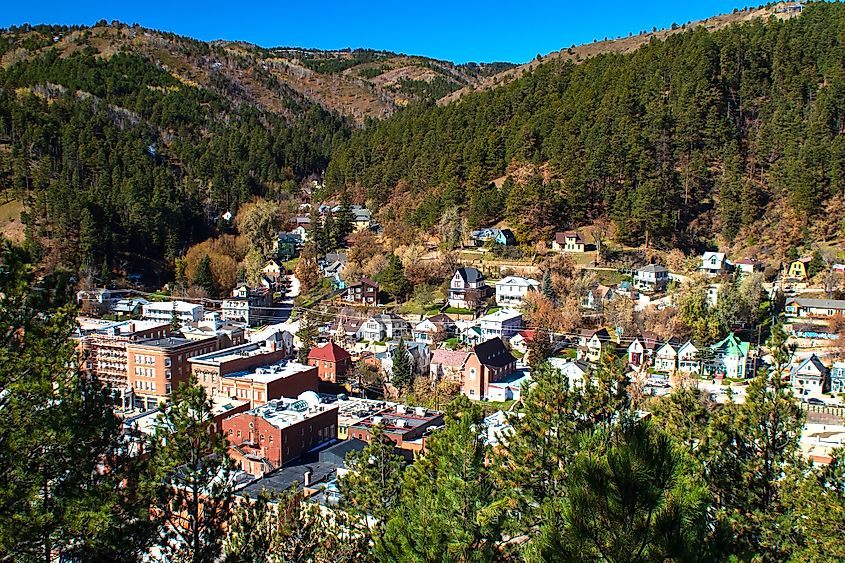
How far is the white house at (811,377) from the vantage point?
19266 millimetres

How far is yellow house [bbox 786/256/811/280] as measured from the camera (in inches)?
1030

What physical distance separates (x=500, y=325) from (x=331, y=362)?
19.2 ft

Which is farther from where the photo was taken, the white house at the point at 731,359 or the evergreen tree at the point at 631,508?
the white house at the point at 731,359

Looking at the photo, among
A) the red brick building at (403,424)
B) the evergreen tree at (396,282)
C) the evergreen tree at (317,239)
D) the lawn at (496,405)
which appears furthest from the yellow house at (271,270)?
the red brick building at (403,424)

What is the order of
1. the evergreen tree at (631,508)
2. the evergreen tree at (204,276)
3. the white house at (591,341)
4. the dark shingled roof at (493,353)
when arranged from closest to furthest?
the evergreen tree at (631,508), the dark shingled roof at (493,353), the white house at (591,341), the evergreen tree at (204,276)

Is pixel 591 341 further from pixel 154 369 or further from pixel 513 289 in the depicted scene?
pixel 154 369

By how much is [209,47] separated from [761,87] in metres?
63.4

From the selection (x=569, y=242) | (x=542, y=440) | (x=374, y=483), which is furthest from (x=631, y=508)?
(x=569, y=242)

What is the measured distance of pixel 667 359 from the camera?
22.0m

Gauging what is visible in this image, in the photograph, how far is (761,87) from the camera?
36.6 m

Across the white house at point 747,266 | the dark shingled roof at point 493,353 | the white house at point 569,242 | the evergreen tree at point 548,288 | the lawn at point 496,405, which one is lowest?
the lawn at point 496,405

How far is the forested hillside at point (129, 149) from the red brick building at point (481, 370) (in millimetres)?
21996

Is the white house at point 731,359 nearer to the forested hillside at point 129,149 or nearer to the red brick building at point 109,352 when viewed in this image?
the red brick building at point 109,352

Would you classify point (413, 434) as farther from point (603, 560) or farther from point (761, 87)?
point (761, 87)
